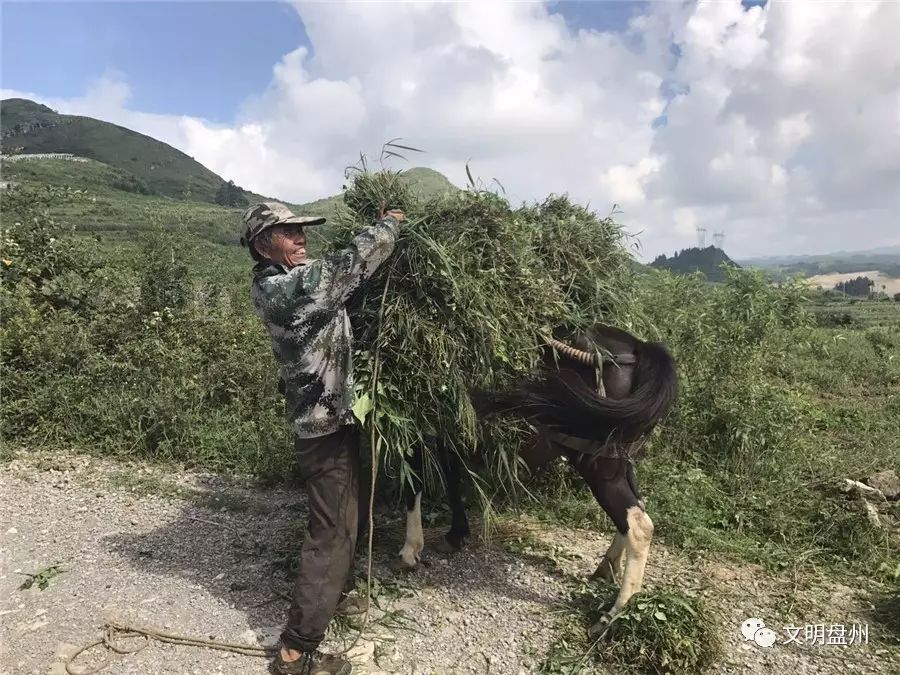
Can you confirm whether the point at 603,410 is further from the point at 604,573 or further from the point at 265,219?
the point at 265,219

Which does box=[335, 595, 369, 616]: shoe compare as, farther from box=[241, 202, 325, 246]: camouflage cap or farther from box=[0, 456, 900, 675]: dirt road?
box=[241, 202, 325, 246]: camouflage cap

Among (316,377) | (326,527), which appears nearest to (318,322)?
(316,377)

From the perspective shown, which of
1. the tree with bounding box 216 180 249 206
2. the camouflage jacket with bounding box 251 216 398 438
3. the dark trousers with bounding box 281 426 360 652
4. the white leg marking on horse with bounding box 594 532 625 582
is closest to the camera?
the camouflage jacket with bounding box 251 216 398 438

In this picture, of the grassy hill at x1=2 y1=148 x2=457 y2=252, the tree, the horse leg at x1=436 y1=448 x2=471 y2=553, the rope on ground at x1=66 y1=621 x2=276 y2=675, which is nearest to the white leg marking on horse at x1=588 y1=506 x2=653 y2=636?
the horse leg at x1=436 y1=448 x2=471 y2=553

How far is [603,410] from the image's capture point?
3049 millimetres

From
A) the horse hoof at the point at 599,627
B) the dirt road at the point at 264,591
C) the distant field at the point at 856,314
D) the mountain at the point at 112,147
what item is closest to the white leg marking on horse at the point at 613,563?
the dirt road at the point at 264,591

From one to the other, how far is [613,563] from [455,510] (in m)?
1.06

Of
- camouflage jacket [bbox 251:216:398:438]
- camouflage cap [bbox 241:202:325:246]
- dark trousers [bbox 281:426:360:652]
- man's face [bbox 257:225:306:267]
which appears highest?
camouflage cap [bbox 241:202:325:246]

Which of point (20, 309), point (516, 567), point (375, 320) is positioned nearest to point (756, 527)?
point (516, 567)

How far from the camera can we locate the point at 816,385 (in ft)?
29.3

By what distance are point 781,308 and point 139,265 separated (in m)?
7.85

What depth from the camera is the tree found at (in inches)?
2215

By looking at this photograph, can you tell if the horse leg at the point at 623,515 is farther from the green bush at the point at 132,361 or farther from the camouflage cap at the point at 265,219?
the green bush at the point at 132,361

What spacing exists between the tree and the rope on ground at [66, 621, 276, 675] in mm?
56695
